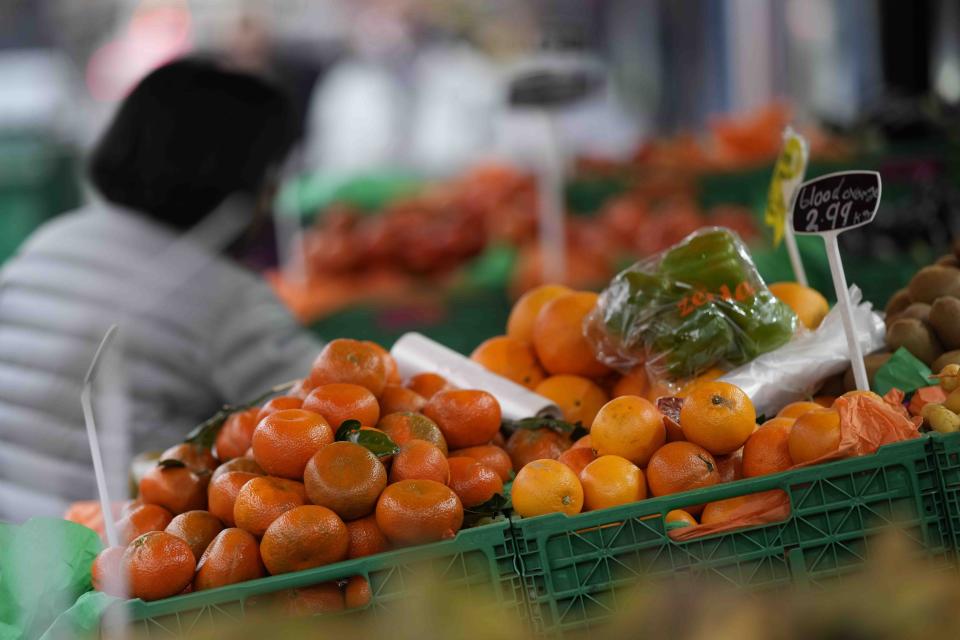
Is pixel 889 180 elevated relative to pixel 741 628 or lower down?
lower down

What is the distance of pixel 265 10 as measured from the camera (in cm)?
821

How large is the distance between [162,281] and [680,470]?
1.87 m

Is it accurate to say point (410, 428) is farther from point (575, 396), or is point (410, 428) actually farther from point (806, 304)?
point (806, 304)

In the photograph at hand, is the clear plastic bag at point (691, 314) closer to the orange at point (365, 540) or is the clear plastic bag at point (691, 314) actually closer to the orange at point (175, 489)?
the orange at point (365, 540)

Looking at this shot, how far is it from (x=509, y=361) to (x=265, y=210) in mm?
1440

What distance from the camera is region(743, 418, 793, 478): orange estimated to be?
1570 mm

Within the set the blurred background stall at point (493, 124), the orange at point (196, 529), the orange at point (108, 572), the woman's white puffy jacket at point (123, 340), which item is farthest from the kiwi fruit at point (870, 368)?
the blurred background stall at point (493, 124)

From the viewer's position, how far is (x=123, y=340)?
2.84 metres

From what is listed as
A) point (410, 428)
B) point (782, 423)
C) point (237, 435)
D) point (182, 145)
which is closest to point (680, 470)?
point (782, 423)

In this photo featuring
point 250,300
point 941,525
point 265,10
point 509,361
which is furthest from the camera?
point 265,10

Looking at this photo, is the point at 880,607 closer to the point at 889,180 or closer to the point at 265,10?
the point at 889,180

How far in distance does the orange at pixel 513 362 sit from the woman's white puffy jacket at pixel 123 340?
0.99 m

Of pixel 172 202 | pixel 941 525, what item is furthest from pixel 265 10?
pixel 941 525

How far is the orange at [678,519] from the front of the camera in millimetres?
1493
